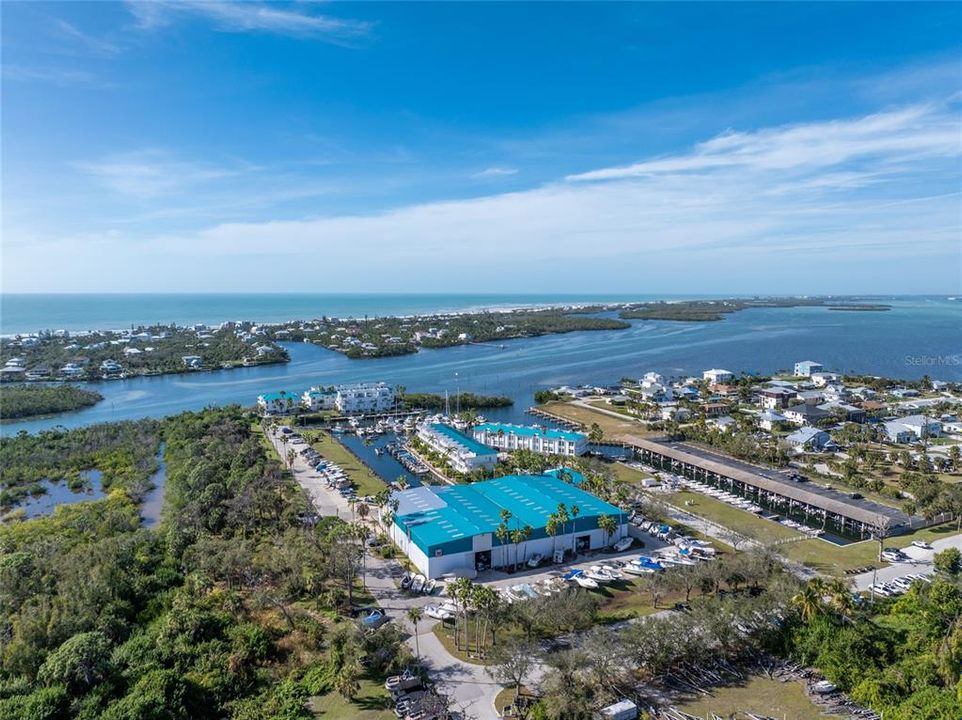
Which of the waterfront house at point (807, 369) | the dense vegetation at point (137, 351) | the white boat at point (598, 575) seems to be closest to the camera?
the white boat at point (598, 575)

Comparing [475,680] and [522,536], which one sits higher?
[522,536]

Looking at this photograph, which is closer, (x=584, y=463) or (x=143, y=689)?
(x=143, y=689)

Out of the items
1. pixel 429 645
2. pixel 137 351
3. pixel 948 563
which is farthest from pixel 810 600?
pixel 137 351

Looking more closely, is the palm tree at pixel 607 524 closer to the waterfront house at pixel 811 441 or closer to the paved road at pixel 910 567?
the paved road at pixel 910 567

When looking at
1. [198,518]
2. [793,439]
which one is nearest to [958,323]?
[793,439]

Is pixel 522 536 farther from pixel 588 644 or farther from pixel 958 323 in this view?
pixel 958 323

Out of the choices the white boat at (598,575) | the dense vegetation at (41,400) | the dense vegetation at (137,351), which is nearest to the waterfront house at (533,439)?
the white boat at (598,575)

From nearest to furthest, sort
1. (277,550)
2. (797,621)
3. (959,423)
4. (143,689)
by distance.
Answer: (143,689) < (797,621) < (277,550) < (959,423)
